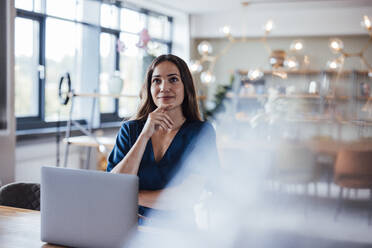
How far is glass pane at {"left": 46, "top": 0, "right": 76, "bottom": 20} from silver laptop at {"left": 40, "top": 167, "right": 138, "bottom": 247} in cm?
386

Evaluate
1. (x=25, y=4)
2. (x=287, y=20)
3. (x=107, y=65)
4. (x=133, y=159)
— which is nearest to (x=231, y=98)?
(x=287, y=20)

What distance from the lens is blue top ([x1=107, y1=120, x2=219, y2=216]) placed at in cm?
150

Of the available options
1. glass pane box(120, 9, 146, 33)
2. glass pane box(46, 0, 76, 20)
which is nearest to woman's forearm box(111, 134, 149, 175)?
glass pane box(46, 0, 76, 20)

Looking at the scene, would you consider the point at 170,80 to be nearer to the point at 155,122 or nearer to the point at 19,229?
the point at 155,122

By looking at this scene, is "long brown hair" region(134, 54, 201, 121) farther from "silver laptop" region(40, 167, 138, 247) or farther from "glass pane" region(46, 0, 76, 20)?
"glass pane" region(46, 0, 76, 20)

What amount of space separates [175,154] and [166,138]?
3.4 inches

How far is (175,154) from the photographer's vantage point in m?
1.55

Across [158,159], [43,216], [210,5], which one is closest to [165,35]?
[210,5]

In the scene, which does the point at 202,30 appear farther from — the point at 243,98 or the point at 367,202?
the point at 367,202

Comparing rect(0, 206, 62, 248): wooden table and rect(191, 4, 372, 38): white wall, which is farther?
rect(191, 4, 372, 38): white wall

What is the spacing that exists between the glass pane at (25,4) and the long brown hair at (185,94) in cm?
293

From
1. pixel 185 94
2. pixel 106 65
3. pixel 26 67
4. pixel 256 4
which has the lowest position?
pixel 185 94

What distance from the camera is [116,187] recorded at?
0.99 m

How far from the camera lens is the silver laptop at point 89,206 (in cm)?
99
